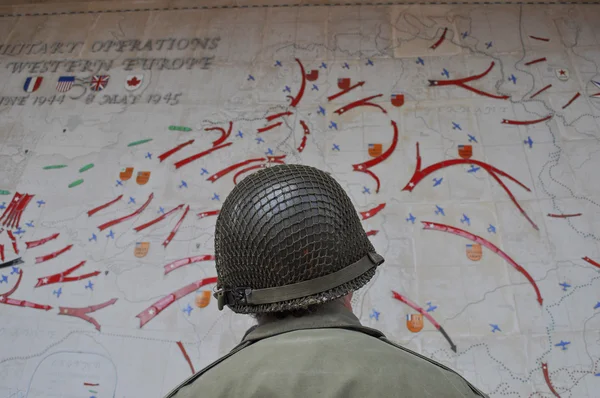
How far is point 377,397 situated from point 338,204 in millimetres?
449

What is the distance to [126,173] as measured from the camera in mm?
3230

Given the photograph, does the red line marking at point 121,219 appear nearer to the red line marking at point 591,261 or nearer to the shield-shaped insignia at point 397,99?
the shield-shaped insignia at point 397,99

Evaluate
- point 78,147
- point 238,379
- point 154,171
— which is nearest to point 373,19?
point 154,171

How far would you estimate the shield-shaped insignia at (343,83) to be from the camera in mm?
3396

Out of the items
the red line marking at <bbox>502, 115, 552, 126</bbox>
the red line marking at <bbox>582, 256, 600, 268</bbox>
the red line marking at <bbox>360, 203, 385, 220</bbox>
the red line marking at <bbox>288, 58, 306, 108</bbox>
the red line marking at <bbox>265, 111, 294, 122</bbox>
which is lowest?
the red line marking at <bbox>582, 256, 600, 268</bbox>

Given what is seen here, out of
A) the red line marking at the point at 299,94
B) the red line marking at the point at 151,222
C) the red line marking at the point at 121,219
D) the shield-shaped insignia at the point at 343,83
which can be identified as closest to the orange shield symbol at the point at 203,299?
the red line marking at the point at 151,222

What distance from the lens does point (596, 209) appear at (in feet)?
9.10

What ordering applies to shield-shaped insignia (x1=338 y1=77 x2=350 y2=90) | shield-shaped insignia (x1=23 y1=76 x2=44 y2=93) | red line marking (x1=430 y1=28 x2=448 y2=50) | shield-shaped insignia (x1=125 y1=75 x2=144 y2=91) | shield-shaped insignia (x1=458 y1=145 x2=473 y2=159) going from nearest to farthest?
1. shield-shaped insignia (x1=458 y1=145 x2=473 y2=159)
2. shield-shaped insignia (x1=338 y1=77 x2=350 y2=90)
3. red line marking (x1=430 y1=28 x2=448 y2=50)
4. shield-shaped insignia (x1=125 y1=75 x2=144 y2=91)
5. shield-shaped insignia (x1=23 y1=76 x2=44 y2=93)

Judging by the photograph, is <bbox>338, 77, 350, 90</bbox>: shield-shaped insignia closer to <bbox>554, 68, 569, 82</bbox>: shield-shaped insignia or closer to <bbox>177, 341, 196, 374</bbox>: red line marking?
<bbox>554, 68, 569, 82</bbox>: shield-shaped insignia


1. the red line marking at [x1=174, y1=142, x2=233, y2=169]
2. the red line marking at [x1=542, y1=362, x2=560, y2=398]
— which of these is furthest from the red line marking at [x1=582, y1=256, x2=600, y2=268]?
the red line marking at [x1=174, y1=142, x2=233, y2=169]

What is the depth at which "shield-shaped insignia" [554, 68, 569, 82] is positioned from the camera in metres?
3.30

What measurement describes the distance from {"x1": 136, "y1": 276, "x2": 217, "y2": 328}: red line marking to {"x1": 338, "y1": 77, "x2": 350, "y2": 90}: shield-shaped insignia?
1.52 meters

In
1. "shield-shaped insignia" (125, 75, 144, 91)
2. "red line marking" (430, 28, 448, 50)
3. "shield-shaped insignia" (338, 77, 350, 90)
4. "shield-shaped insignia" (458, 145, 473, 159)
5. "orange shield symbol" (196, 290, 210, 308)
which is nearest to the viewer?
"orange shield symbol" (196, 290, 210, 308)

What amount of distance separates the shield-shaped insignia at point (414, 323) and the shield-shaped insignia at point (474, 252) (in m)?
0.43
